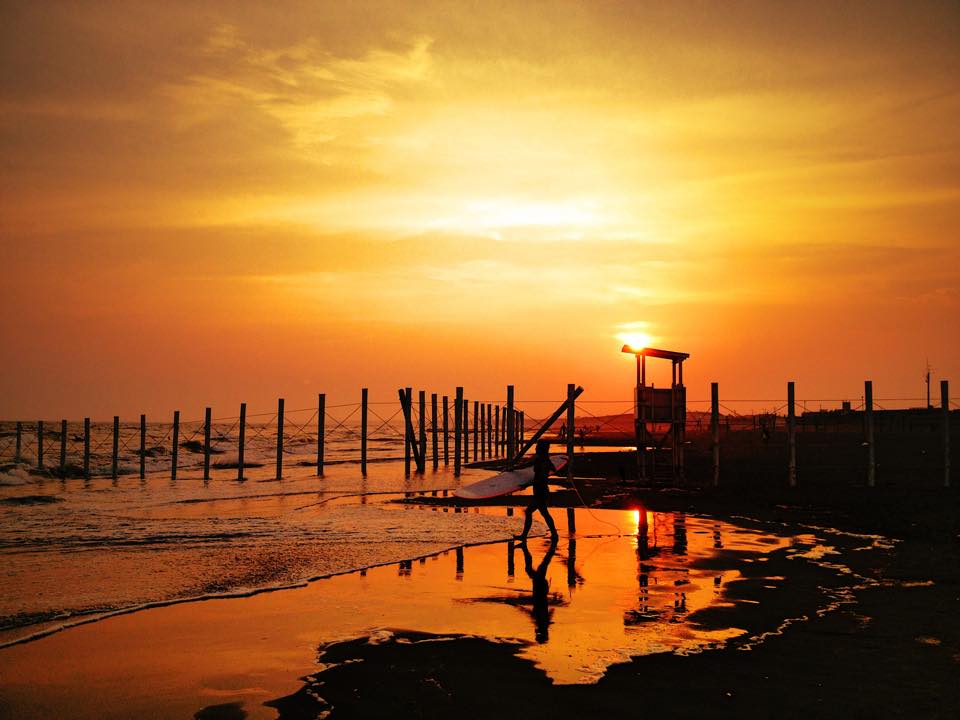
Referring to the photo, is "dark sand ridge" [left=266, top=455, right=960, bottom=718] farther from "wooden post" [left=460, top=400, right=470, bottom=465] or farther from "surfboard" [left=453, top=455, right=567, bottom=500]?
"wooden post" [left=460, top=400, right=470, bottom=465]

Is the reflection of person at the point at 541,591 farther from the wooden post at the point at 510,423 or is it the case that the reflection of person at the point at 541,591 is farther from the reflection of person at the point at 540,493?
the wooden post at the point at 510,423

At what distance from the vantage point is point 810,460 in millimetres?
38062

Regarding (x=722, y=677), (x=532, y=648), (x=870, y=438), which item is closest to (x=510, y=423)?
(x=870, y=438)

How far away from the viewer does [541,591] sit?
11.5 metres

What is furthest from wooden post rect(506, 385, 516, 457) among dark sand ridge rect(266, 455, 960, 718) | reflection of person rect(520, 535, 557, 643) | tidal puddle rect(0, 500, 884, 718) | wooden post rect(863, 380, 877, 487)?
dark sand ridge rect(266, 455, 960, 718)

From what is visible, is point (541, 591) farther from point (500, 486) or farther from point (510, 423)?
point (510, 423)

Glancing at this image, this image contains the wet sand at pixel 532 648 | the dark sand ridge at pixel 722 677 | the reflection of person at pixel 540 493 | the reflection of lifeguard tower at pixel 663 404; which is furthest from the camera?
the reflection of lifeguard tower at pixel 663 404

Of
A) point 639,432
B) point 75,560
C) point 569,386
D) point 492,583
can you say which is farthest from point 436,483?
point 492,583

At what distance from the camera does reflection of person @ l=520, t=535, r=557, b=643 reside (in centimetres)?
933

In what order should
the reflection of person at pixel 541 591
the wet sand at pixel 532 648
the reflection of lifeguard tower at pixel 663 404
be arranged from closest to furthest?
1. the wet sand at pixel 532 648
2. the reflection of person at pixel 541 591
3. the reflection of lifeguard tower at pixel 663 404

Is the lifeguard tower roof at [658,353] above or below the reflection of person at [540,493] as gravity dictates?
above

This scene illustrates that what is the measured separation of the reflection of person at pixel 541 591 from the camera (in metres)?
9.33

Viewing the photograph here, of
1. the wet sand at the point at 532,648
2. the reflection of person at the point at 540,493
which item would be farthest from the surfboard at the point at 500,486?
the wet sand at the point at 532,648

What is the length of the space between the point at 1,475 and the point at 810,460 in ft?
134
